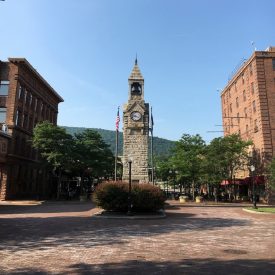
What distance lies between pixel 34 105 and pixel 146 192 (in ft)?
116

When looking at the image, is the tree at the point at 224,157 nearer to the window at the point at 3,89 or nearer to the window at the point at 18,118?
the window at the point at 18,118

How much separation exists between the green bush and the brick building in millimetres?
20379

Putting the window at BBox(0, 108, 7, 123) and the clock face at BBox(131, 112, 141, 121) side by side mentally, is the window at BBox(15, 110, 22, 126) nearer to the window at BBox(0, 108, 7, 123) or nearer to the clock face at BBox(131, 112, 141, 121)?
the window at BBox(0, 108, 7, 123)

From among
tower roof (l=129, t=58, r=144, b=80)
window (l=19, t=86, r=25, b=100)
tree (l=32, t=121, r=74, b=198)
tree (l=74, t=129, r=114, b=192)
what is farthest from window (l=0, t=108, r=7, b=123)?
tower roof (l=129, t=58, r=144, b=80)

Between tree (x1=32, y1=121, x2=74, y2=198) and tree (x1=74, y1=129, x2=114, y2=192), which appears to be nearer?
tree (x1=32, y1=121, x2=74, y2=198)

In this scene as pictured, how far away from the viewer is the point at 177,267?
29.1 feet

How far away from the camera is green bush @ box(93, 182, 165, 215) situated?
2473 centimetres

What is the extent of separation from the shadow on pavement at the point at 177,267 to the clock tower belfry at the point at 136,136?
32213 mm

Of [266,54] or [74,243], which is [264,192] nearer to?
[266,54]

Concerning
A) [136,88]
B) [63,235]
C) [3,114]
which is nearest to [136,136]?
[136,88]

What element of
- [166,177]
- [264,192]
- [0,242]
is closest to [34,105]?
[166,177]

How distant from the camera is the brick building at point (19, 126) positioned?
44.4 meters

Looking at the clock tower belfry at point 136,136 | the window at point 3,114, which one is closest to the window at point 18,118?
the window at point 3,114

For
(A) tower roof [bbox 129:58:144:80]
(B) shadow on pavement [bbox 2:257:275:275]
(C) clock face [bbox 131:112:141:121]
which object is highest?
(A) tower roof [bbox 129:58:144:80]
